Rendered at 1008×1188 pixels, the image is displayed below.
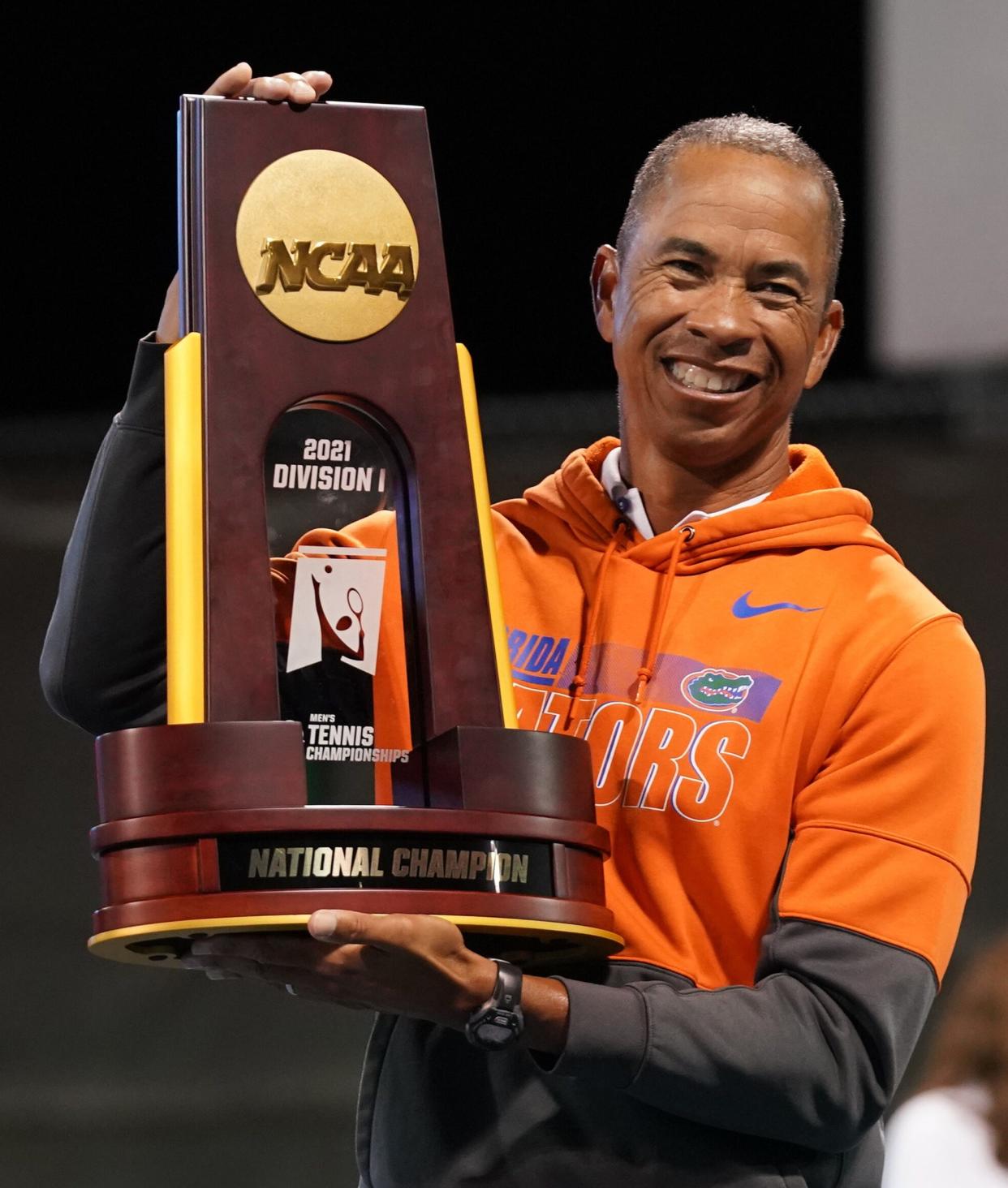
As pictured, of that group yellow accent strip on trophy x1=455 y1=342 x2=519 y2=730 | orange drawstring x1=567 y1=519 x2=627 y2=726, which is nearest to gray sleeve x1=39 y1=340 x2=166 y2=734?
yellow accent strip on trophy x1=455 y1=342 x2=519 y2=730

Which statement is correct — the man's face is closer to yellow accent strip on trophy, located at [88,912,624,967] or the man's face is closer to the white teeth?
the white teeth

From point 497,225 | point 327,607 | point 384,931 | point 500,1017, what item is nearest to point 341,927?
point 384,931

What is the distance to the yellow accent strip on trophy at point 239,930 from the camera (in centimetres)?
124

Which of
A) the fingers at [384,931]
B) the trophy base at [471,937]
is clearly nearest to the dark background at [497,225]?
the trophy base at [471,937]

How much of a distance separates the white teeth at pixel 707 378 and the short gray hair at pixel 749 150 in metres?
0.12

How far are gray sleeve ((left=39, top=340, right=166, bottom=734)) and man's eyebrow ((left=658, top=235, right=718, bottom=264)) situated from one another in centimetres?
44

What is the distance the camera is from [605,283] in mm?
1736

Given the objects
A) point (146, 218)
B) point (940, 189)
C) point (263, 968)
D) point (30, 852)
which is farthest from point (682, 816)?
point (146, 218)

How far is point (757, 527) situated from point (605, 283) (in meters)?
0.29

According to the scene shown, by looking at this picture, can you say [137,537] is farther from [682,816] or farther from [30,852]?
[30,852]

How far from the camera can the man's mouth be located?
159 cm

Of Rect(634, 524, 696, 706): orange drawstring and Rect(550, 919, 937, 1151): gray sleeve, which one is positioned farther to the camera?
Rect(634, 524, 696, 706): orange drawstring

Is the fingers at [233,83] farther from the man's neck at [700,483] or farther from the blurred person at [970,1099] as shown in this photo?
the blurred person at [970,1099]

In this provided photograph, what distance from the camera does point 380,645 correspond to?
56.9 inches
